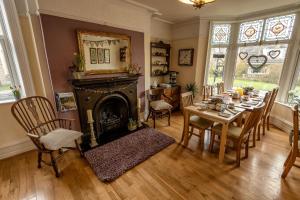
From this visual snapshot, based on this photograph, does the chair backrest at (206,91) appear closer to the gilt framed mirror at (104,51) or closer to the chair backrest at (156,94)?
the chair backrest at (156,94)

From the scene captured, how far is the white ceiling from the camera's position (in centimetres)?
288

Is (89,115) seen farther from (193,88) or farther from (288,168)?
(288,168)

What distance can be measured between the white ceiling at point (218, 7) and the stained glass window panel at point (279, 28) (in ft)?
0.81

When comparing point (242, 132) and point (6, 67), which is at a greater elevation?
point (6, 67)

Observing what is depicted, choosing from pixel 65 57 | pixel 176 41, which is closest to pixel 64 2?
pixel 65 57

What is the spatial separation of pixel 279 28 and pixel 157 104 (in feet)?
10.6

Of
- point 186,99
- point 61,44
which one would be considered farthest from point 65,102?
point 186,99

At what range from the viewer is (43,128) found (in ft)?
7.52

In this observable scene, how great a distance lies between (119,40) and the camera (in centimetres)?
295

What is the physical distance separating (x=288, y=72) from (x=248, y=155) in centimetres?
226

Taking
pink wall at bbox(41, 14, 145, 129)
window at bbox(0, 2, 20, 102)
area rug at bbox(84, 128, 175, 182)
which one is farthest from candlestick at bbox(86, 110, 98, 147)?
window at bbox(0, 2, 20, 102)

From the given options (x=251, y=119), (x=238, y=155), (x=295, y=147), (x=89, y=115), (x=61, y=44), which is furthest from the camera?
(x=89, y=115)

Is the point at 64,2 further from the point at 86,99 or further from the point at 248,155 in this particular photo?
the point at 248,155

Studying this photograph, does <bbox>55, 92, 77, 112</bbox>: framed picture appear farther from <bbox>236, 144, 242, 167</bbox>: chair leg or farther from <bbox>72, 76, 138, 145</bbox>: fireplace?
<bbox>236, 144, 242, 167</bbox>: chair leg
